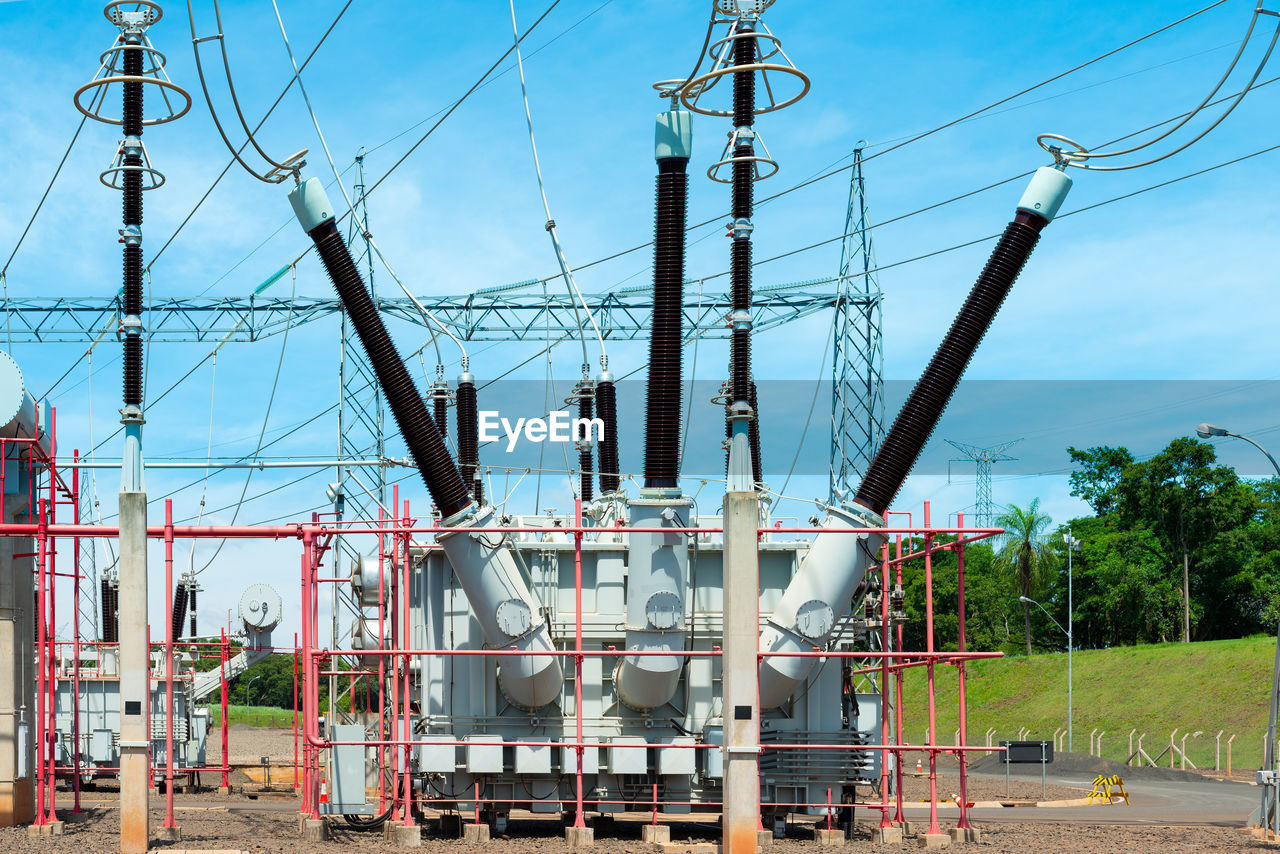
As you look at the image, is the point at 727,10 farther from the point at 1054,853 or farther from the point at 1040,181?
the point at 1054,853

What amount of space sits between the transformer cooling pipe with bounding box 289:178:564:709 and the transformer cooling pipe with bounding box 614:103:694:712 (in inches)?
62.7

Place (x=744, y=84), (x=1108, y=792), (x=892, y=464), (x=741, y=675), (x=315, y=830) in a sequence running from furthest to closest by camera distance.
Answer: (x=1108, y=792) < (x=315, y=830) < (x=892, y=464) < (x=744, y=84) < (x=741, y=675)

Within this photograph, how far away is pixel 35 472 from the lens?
965 inches

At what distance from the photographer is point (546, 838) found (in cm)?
2112

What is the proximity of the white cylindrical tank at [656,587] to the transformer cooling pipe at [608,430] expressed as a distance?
28.3 ft

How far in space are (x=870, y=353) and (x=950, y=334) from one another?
21933mm

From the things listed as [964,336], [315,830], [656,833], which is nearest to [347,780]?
[315,830]

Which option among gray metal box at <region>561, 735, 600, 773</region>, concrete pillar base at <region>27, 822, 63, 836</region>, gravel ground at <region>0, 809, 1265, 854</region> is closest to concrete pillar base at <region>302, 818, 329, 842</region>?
gravel ground at <region>0, 809, 1265, 854</region>

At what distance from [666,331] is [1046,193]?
19.5 ft

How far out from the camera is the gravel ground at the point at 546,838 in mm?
19547

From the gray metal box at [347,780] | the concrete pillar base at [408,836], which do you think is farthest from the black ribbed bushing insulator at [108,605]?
the concrete pillar base at [408,836]

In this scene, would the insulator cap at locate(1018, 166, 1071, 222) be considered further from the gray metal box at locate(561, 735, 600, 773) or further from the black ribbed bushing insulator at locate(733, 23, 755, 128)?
the gray metal box at locate(561, 735, 600, 773)

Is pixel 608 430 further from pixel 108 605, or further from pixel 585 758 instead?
pixel 108 605

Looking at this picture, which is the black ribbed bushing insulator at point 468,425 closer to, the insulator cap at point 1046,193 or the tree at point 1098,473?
the insulator cap at point 1046,193
